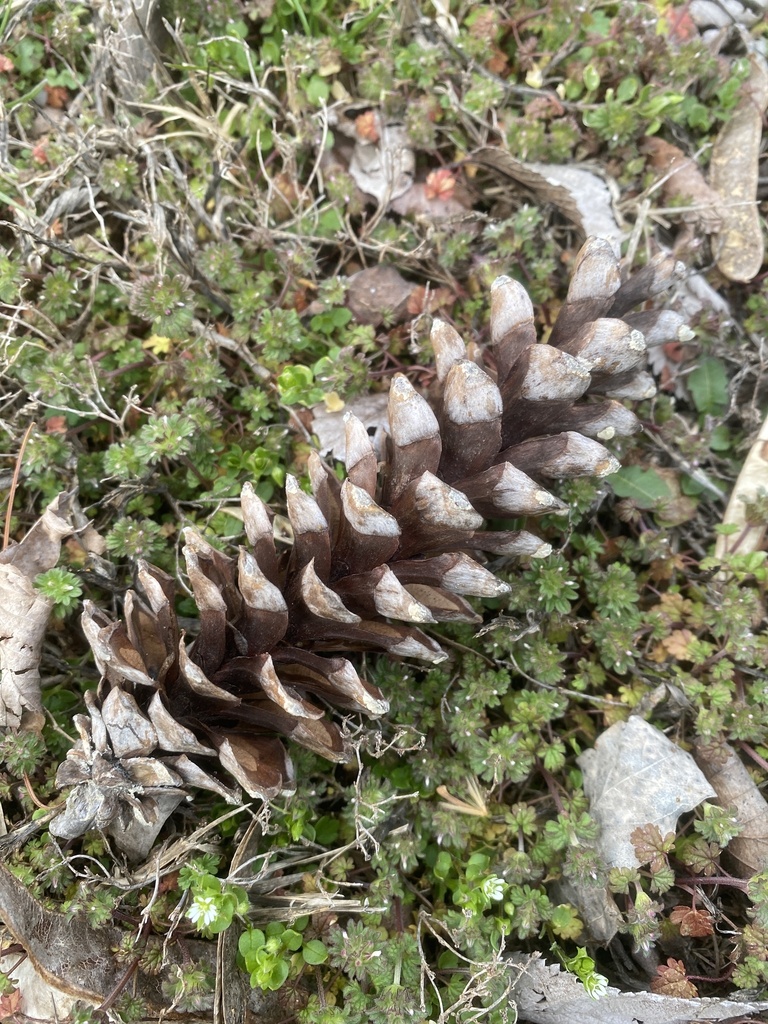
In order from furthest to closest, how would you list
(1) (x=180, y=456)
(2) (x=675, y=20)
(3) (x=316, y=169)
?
(2) (x=675, y=20), (3) (x=316, y=169), (1) (x=180, y=456)

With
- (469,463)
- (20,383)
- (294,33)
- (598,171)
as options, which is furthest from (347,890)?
(294,33)

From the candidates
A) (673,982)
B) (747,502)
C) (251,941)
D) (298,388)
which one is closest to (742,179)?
(747,502)

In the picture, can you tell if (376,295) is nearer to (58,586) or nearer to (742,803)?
(58,586)

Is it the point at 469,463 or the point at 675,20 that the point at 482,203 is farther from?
the point at 469,463

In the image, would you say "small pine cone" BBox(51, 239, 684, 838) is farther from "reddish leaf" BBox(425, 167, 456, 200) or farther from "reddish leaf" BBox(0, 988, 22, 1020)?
"reddish leaf" BBox(425, 167, 456, 200)

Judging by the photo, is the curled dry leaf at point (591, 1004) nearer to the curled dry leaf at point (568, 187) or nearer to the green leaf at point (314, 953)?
the green leaf at point (314, 953)

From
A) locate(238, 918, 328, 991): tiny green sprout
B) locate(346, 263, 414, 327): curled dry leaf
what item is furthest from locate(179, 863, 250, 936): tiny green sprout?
locate(346, 263, 414, 327): curled dry leaf
